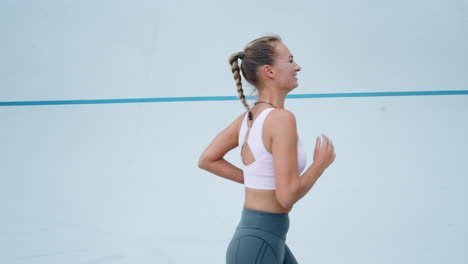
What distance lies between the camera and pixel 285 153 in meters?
1.39

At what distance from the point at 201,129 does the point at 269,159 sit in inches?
68.3

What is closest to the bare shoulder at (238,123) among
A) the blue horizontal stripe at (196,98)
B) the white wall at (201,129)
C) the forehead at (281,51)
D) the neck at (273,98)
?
the neck at (273,98)

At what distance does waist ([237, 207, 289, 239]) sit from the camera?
59.2 inches

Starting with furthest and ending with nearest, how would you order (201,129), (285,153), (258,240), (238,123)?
(201,129)
(238,123)
(258,240)
(285,153)

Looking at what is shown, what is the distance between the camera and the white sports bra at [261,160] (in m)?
1.47

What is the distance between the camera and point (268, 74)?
1.55m

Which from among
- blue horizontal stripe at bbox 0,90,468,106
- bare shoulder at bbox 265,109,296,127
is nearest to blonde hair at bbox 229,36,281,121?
bare shoulder at bbox 265,109,296,127

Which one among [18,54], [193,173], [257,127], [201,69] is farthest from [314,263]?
[18,54]

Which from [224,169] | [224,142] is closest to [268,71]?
[224,142]

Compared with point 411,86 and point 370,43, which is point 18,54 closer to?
point 370,43

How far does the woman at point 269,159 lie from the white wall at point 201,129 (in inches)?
53.5

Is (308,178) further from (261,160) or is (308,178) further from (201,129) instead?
(201,129)

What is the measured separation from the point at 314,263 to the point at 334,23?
1.38 metres

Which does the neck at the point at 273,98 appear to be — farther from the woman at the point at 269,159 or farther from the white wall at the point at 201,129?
the white wall at the point at 201,129
